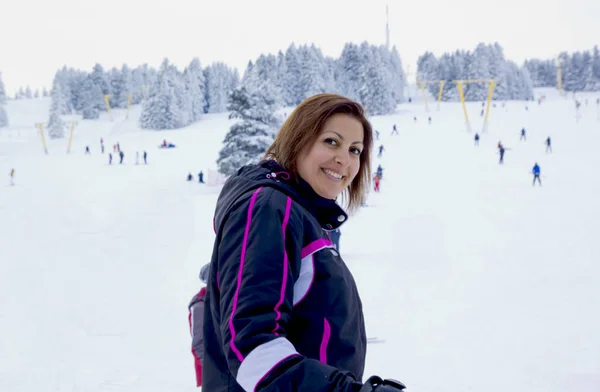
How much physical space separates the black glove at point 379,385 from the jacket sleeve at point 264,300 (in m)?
0.04

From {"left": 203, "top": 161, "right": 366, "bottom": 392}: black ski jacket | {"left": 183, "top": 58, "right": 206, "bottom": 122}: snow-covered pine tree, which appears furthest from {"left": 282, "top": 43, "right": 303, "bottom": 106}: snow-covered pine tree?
{"left": 203, "top": 161, "right": 366, "bottom": 392}: black ski jacket

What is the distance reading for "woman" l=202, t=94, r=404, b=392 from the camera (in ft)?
4.12

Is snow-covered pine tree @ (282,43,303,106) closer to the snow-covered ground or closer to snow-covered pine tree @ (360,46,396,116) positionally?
snow-covered pine tree @ (360,46,396,116)

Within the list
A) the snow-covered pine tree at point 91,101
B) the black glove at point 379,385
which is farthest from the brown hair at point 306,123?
the snow-covered pine tree at point 91,101

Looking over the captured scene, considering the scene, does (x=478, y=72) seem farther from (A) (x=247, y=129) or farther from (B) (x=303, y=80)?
(A) (x=247, y=129)

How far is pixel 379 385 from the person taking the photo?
47.2 inches

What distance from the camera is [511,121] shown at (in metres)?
48.2

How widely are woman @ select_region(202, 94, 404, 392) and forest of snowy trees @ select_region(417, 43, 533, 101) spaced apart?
83.1m

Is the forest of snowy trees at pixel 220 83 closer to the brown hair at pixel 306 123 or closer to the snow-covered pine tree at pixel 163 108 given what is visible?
the snow-covered pine tree at pixel 163 108

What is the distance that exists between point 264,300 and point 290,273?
4.4 inches

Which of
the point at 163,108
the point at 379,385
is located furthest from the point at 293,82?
the point at 379,385

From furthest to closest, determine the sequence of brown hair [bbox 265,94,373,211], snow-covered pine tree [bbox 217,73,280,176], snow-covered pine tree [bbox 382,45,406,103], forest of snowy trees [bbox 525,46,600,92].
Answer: forest of snowy trees [bbox 525,46,600,92] < snow-covered pine tree [bbox 382,45,406,103] < snow-covered pine tree [bbox 217,73,280,176] < brown hair [bbox 265,94,373,211]

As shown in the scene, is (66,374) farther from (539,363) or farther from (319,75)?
(319,75)

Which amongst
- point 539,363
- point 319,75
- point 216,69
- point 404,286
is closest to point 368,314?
point 404,286
